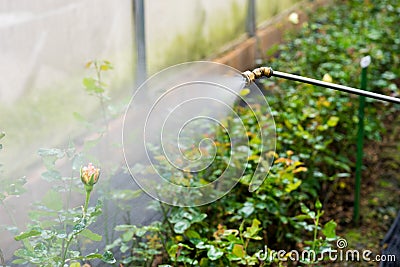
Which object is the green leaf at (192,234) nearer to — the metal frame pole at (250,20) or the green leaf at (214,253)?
the green leaf at (214,253)

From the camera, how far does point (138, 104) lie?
2.47 meters

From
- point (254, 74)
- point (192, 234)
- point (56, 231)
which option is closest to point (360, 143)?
point (192, 234)

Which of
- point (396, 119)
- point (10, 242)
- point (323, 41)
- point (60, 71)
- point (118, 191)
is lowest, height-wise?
point (10, 242)

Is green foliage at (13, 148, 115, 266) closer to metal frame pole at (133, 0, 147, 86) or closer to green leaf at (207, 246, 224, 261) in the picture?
green leaf at (207, 246, 224, 261)

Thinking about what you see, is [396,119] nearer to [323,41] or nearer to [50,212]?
[323,41]

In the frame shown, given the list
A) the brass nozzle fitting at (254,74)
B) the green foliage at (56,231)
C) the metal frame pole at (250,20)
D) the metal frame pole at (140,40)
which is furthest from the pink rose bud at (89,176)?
the metal frame pole at (250,20)

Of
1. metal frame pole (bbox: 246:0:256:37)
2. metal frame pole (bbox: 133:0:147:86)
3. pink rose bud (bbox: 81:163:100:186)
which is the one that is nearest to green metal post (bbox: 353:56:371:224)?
metal frame pole (bbox: 133:0:147:86)

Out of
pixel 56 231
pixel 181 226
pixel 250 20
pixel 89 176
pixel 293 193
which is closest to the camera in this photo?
pixel 89 176

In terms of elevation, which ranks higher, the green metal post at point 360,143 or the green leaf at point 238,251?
the green metal post at point 360,143

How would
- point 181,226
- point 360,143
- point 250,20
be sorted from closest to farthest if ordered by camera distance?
point 181,226
point 360,143
point 250,20

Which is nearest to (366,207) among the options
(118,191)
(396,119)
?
(396,119)

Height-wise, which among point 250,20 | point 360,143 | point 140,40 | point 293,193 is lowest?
point 293,193

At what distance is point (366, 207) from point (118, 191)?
153 cm

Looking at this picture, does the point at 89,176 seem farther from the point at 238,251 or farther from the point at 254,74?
the point at 238,251
